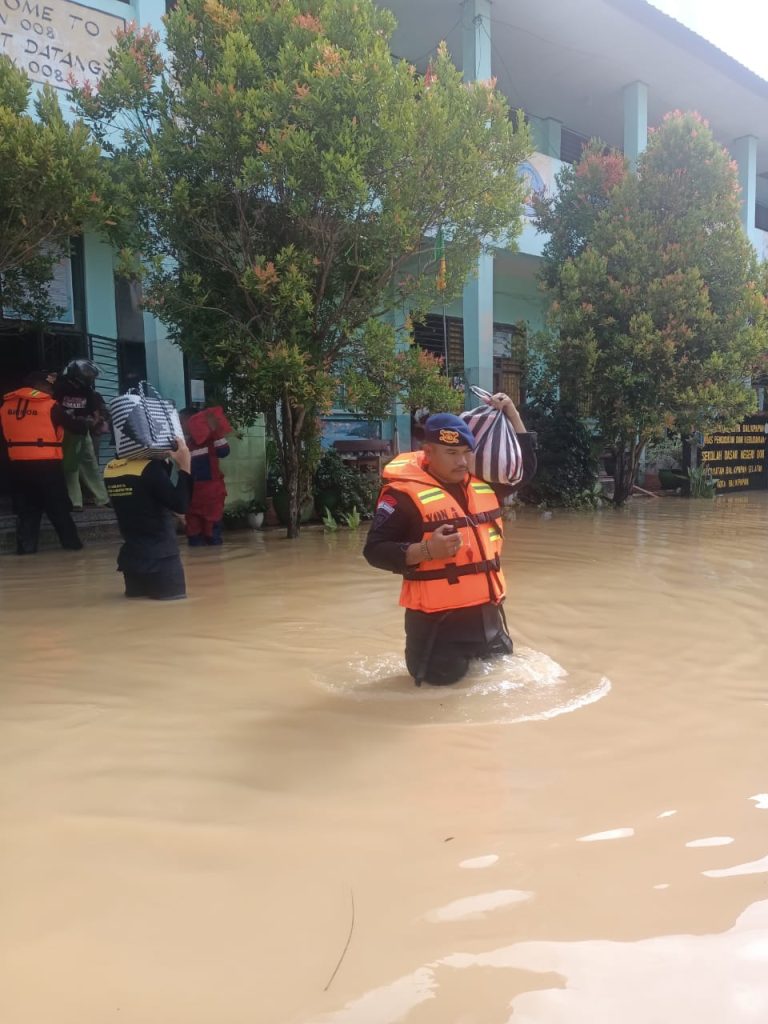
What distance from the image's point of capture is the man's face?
3545 millimetres

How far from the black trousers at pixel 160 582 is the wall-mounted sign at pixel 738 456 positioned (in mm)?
12979

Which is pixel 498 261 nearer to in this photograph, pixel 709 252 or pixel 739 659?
pixel 709 252

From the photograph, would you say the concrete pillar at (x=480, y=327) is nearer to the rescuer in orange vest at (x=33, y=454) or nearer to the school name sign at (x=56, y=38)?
the school name sign at (x=56, y=38)

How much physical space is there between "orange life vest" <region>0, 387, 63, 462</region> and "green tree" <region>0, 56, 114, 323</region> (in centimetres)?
122

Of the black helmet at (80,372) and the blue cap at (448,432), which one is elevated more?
the black helmet at (80,372)

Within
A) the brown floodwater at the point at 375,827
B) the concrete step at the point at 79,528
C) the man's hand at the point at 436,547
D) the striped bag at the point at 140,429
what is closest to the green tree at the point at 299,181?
the striped bag at the point at 140,429

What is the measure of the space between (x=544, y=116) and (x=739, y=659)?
47.0 feet

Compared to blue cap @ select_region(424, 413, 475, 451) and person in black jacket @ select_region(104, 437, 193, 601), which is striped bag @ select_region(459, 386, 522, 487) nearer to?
blue cap @ select_region(424, 413, 475, 451)

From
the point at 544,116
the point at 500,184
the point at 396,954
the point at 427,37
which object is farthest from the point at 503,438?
the point at 544,116

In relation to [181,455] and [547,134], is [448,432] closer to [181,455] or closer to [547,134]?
[181,455]

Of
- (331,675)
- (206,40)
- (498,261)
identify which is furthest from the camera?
(498,261)

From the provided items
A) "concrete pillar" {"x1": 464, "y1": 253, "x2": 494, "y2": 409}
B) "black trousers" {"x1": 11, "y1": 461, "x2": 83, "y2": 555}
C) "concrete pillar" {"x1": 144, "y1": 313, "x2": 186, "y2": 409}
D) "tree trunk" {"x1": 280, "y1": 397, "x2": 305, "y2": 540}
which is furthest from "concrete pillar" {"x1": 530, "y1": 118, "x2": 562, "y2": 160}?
"black trousers" {"x1": 11, "y1": 461, "x2": 83, "y2": 555}

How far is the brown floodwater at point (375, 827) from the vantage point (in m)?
1.77

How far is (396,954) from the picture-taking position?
1.87 meters
